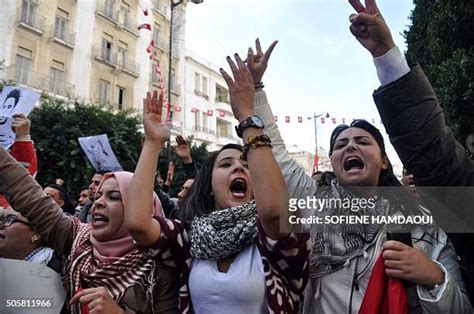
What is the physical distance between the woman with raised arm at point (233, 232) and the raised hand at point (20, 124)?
1.10m

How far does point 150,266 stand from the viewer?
190cm

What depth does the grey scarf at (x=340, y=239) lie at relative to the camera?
1536mm

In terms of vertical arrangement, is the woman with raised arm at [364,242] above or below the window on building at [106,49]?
below

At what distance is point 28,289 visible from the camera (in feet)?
6.13

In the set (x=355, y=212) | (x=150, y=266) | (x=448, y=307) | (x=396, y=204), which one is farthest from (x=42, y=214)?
(x=448, y=307)

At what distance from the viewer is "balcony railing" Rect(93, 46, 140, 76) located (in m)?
20.4

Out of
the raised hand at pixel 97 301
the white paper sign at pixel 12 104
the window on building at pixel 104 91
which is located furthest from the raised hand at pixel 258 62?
the window on building at pixel 104 91

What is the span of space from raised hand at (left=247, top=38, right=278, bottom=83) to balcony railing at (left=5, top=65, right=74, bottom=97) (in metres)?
16.4

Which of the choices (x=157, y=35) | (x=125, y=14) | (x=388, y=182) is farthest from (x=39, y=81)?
(x=388, y=182)

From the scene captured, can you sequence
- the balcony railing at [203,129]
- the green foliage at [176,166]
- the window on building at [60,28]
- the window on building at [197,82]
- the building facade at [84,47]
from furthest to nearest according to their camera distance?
the balcony railing at [203,129], the window on building at [197,82], the window on building at [60,28], the building facade at [84,47], the green foliage at [176,166]

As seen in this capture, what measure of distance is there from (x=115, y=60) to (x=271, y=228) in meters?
21.4

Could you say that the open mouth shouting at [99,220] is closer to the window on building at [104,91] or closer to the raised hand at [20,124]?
the raised hand at [20,124]

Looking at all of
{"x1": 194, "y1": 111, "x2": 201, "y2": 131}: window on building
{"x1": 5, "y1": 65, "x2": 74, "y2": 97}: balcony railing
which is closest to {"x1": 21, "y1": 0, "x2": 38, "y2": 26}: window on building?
{"x1": 5, "y1": 65, "x2": 74, "y2": 97}: balcony railing

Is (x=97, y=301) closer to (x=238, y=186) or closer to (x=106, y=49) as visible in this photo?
(x=238, y=186)
